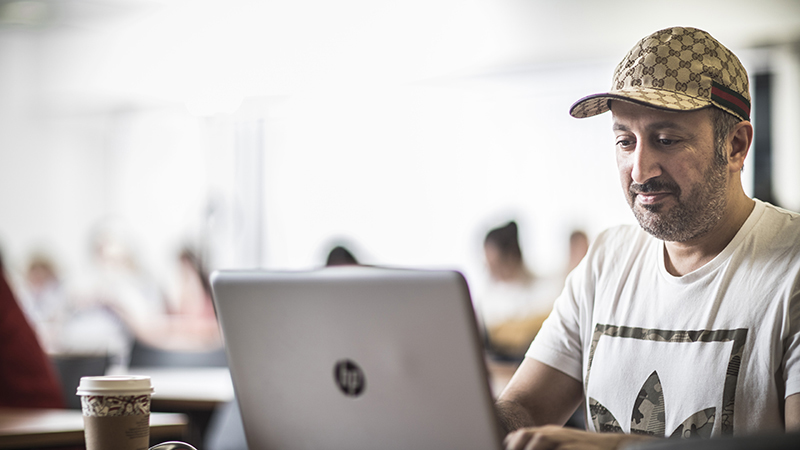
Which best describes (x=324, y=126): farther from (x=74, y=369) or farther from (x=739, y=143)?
(x=739, y=143)

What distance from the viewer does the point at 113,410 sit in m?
1.20

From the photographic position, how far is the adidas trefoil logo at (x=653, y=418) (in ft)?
4.28

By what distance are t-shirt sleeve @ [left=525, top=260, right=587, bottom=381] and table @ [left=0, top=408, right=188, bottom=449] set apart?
978mm

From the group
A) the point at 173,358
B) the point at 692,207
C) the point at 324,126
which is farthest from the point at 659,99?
the point at 324,126

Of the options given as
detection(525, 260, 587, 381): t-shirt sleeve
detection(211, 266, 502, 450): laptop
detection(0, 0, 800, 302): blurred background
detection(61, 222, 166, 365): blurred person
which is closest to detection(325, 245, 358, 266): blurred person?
detection(0, 0, 800, 302): blurred background

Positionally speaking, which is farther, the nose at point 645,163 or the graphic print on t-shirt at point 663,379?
the nose at point 645,163

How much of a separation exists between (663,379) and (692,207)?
0.30 meters

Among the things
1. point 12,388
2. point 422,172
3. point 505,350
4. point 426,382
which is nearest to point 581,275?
point 426,382

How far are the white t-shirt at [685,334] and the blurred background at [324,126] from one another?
10.9 ft

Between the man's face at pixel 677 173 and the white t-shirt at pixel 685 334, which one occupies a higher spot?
the man's face at pixel 677 173

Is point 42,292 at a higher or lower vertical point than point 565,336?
lower

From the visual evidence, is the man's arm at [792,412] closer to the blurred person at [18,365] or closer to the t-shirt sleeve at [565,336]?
the t-shirt sleeve at [565,336]

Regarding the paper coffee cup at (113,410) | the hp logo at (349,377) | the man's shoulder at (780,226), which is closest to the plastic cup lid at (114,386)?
the paper coffee cup at (113,410)

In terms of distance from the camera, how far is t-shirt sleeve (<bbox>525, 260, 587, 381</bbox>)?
154 cm
